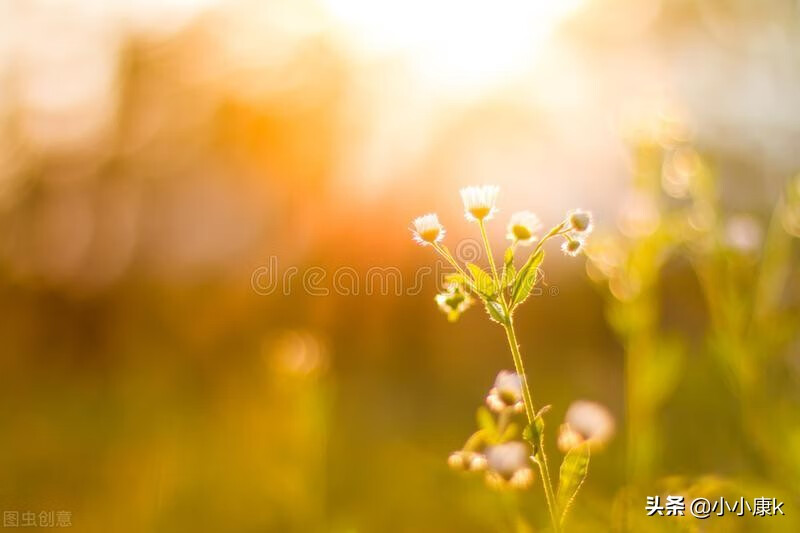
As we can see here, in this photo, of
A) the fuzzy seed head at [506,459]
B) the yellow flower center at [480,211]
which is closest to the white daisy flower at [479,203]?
the yellow flower center at [480,211]

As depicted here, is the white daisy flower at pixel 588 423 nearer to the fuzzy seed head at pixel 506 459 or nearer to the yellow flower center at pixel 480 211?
the fuzzy seed head at pixel 506 459

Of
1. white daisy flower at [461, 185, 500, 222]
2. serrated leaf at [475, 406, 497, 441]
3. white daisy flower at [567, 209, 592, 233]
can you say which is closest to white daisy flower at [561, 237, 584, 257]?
white daisy flower at [567, 209, 592, 233]

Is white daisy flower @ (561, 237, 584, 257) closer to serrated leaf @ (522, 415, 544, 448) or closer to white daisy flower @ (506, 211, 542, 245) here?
white daisy flower @ (506, 211, 542, 245)

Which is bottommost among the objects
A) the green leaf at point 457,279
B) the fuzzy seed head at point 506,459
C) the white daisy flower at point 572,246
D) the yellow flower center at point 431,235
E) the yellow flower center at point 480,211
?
the fuzzy seed head at point 506,459

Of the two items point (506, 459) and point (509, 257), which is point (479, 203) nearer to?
point (509, 257)

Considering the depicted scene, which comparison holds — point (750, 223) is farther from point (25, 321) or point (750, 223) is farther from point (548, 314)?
point (25, 321)

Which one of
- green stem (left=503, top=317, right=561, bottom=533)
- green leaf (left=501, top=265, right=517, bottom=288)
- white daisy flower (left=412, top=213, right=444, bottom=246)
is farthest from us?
white daisy flower (left=412, top=213, right=444, bottom=246)

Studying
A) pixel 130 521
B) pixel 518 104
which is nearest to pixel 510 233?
pixel 130 521
